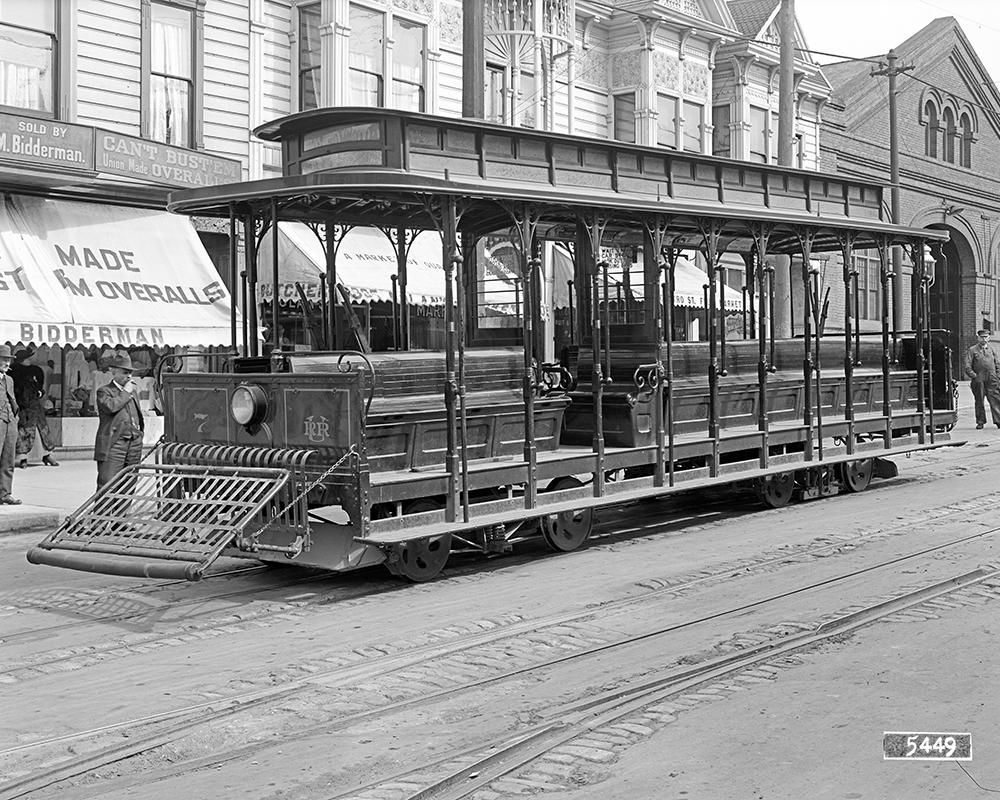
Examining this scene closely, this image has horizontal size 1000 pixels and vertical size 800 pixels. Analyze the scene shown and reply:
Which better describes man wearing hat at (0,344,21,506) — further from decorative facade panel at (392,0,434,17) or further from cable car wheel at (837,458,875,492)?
decorative facade panel at (392,0,434,17)

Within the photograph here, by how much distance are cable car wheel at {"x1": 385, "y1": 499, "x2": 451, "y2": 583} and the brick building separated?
91.2 ft

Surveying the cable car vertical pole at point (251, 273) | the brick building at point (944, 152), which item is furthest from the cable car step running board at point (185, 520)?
the brick building at point (944, 152)

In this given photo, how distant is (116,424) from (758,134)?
2164 centimetres

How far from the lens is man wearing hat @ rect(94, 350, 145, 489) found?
38.5 feet

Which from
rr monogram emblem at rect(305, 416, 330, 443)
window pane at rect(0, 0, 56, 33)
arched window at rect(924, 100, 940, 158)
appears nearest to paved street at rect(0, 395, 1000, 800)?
rr monogram emblem at rect(305, 416, 330, 443)

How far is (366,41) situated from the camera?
20219mm

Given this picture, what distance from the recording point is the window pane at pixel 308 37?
19625 mm

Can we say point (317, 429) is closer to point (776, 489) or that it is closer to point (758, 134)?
point (776, 489)

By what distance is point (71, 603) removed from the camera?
8375 mm

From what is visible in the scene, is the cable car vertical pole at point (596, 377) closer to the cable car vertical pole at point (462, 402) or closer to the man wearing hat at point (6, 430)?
the cable car vertical pole at point (462, 402)

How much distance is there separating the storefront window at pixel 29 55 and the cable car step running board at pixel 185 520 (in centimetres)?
930

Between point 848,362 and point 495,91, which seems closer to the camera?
point 848,362

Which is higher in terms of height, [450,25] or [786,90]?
[450,25]

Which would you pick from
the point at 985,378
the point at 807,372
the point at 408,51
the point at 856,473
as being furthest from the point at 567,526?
the point at 985,378
